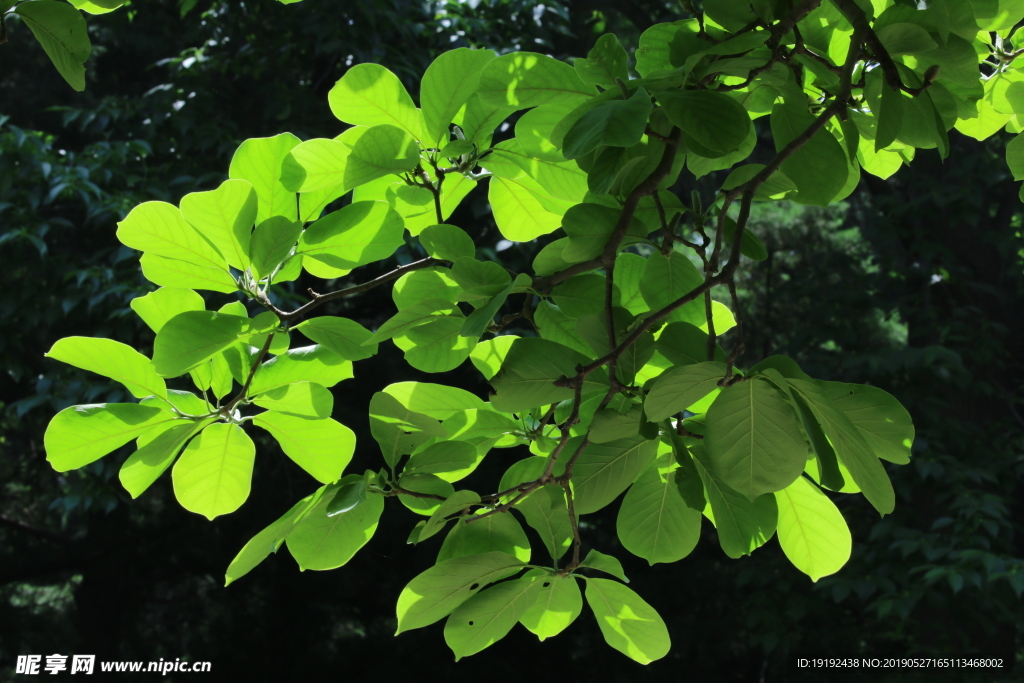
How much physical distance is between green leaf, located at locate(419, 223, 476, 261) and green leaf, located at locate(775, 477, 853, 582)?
0.64 feet

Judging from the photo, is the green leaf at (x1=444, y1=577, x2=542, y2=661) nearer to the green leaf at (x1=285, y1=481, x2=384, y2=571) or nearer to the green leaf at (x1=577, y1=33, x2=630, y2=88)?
the green leaf at (x1=285, y1=481, x2=384, y2=571)

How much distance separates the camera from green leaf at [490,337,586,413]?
0.35 m

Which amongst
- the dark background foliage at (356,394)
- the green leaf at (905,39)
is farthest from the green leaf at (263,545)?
the dark background foliage at (356,394)

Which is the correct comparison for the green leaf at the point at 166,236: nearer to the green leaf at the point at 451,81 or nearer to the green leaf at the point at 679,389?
the green leaf at the point at 451,81

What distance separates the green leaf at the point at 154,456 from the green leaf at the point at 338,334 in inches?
2.8

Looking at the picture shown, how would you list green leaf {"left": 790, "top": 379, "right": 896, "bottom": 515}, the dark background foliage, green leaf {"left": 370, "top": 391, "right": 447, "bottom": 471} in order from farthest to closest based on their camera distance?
the dark background foliage < green leaf {"left": 370, "top": 391, "right": 447, "bottom": 471} < green leaf {"left": 790, "top": 379, "right": 896, "bottom": 515}

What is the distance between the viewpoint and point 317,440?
0.41m

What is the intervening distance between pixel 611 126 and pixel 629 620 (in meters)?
0.24

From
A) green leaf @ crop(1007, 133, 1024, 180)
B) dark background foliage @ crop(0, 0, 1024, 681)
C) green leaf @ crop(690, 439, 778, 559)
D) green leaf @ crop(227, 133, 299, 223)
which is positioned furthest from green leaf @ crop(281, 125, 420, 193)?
dark background foliage @ crop(0, 0, 1024, 681)

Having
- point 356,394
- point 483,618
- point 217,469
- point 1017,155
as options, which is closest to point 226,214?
point 217,469

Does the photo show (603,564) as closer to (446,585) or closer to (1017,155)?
(446,585)

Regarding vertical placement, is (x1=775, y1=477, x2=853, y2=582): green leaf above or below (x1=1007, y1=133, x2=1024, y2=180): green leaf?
below

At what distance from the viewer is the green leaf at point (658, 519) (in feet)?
1.27

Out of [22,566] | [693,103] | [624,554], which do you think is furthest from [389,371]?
[693,103]
